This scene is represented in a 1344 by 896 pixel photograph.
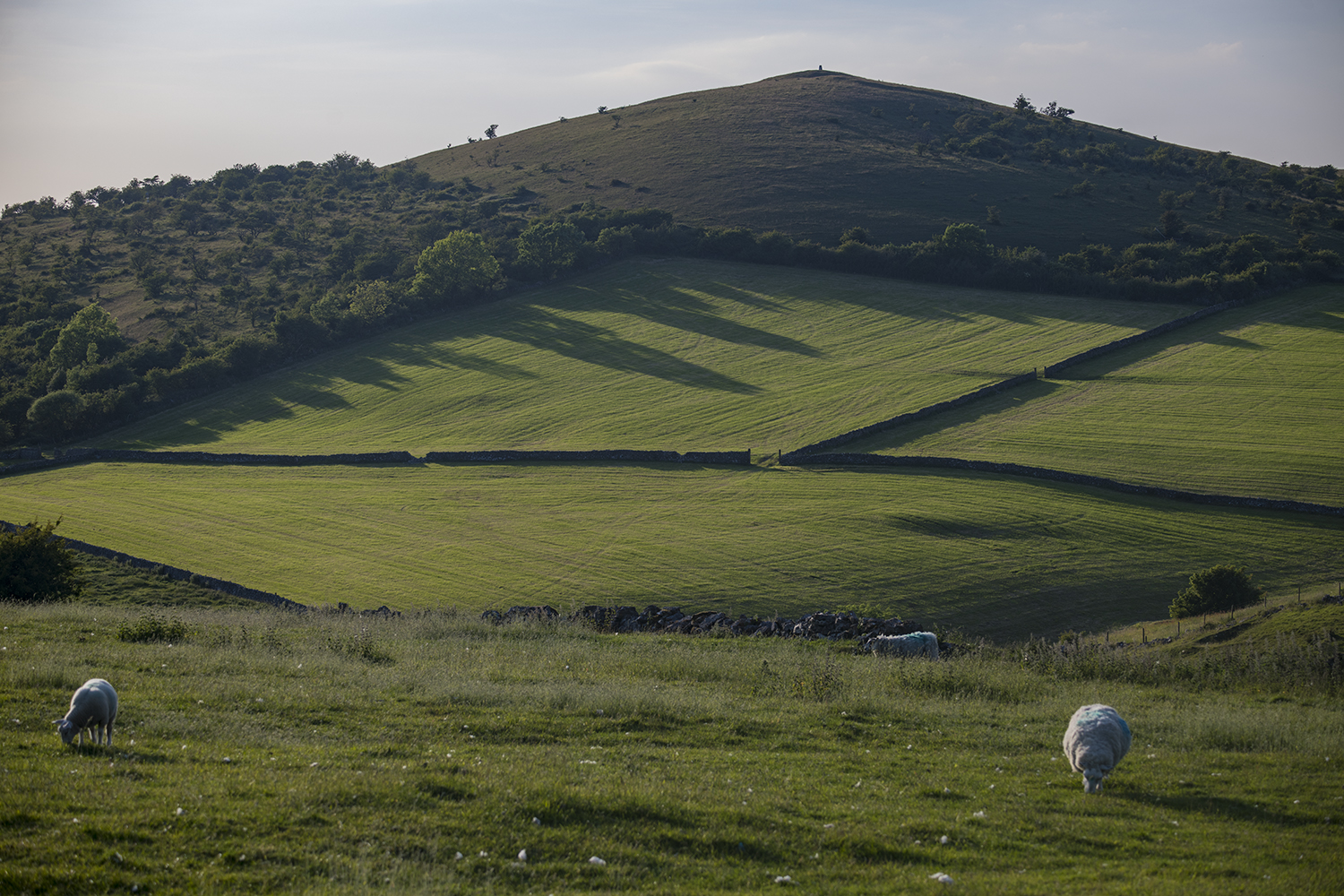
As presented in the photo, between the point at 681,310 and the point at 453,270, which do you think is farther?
the point at 453,270

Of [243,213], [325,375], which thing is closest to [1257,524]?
[325,375]

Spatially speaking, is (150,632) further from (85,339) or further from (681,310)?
(85,339)

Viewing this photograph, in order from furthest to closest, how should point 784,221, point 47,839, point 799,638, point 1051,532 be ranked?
point 784,221, point 1051,532, point 799,638, point 47,839

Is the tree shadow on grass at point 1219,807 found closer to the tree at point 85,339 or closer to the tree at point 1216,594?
the tree at point 1216,594

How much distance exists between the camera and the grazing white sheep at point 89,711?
12.3 m

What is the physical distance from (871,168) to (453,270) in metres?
69.5

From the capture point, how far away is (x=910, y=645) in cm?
2352

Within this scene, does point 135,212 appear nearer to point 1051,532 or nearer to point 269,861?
point 1051,532

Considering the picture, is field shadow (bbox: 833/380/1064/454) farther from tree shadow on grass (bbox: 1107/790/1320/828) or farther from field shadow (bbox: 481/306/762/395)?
tree shadow on grass (bbox: 1107/790/1320/828)

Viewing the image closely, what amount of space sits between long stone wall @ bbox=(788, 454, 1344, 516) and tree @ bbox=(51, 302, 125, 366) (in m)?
70.9

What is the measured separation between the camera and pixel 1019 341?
263 feet

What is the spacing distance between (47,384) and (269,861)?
9037cm

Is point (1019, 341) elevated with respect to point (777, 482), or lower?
elevated

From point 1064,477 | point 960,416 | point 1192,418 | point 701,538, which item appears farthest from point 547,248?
point 1192,418
